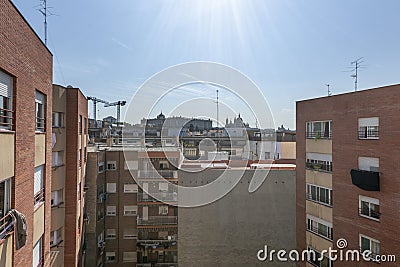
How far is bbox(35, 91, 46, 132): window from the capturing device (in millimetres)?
7262

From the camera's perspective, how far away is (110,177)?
1897cm

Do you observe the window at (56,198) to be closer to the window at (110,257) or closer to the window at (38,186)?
the window at (38,186)

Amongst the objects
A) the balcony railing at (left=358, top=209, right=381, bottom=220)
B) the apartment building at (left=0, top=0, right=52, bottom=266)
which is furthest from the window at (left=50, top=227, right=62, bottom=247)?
the balcony railing at (left=358, top=209, right=381, bottom=220)

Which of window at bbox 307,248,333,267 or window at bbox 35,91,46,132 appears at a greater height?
window at bbox 35,91,46,132

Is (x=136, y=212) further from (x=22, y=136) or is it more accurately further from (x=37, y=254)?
(x=22, y=136)

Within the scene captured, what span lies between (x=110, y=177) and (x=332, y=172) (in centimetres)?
1244

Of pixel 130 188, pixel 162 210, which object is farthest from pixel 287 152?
pixel 130 188

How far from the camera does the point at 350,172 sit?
10.9m

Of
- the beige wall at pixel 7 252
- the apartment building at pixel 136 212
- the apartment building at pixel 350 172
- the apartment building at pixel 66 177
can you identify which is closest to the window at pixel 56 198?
the apartment building at pixel 66 177

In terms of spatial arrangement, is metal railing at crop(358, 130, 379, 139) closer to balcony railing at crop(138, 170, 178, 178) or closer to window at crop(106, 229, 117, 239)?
balcony railing at crop(138, 170, 178, 178)

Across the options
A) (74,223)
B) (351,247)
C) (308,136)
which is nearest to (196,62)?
(308,136)

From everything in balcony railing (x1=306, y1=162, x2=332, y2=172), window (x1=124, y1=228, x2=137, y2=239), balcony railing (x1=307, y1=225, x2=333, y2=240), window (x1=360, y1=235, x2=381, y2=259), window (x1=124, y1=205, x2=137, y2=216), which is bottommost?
window (x1=124, y1=228, x2=137, y2=239)

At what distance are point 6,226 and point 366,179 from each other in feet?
31.3

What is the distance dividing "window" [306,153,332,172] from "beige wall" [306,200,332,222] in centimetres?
146
